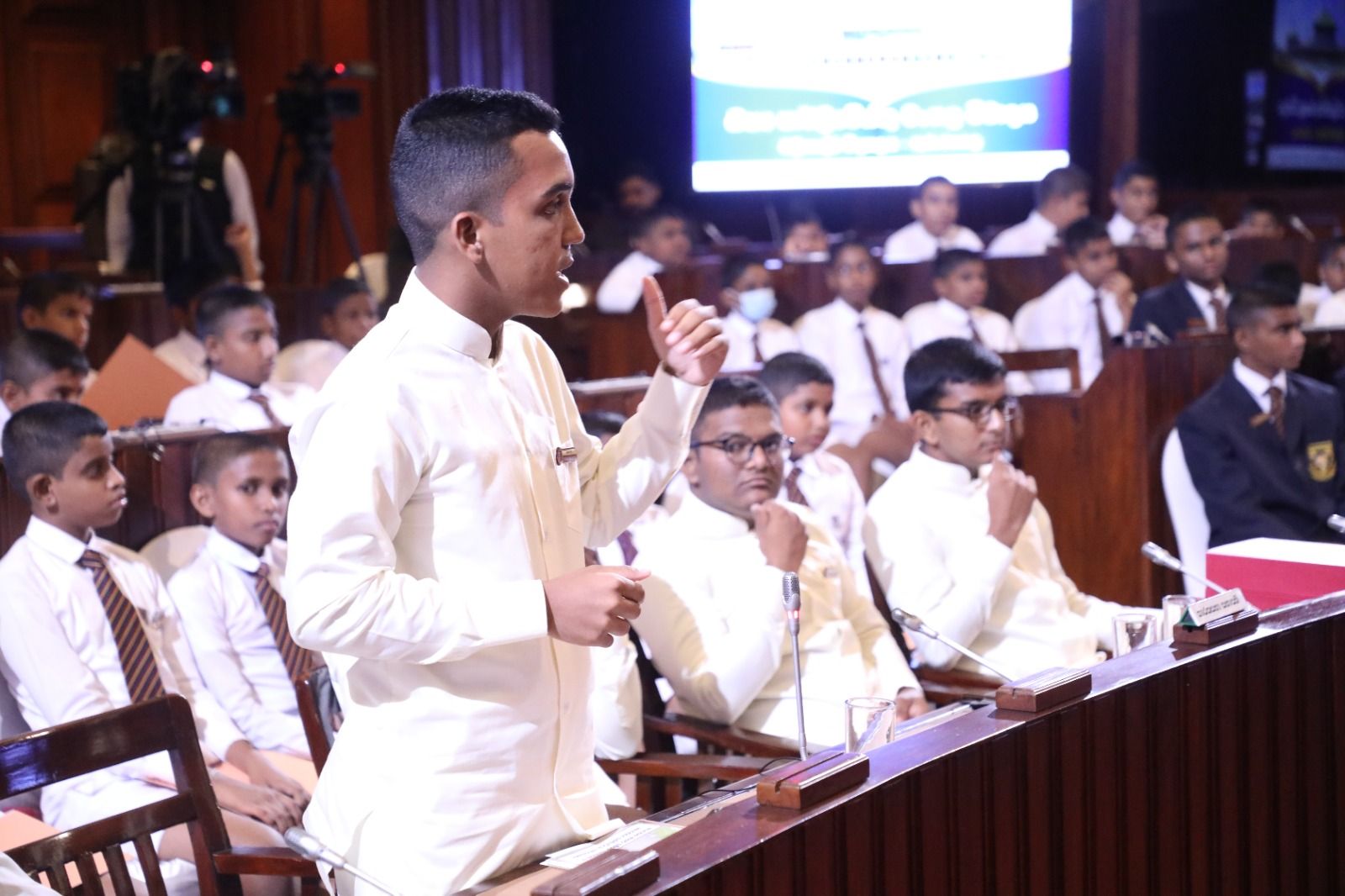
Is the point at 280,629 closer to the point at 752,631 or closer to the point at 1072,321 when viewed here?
the point at 752,631

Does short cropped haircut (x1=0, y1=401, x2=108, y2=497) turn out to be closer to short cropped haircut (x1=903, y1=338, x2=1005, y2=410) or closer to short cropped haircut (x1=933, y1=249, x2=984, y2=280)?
short cropped haircut (x1=903, y1=338, x2=1005, y2=410)

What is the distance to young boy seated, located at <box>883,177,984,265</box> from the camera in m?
7.41

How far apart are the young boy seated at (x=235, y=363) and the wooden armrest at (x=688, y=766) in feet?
6.55

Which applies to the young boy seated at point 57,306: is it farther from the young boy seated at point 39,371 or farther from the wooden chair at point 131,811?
the wooden chair at point 131,811

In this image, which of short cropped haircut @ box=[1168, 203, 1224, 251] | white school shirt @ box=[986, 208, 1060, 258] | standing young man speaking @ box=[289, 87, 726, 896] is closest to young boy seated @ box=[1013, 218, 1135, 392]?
short cropped haircut @ box=[1168, 203, 1224, 251]

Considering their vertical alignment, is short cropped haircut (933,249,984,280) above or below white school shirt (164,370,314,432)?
above

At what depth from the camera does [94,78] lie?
830cm

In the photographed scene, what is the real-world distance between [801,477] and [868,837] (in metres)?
2.69

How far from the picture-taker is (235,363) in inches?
165

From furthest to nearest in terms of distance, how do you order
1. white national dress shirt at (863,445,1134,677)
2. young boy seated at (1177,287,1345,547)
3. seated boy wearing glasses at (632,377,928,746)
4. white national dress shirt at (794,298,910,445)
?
white national dress shirt at (794,298,910,445)
young boy seated at (1177,287,1345,547)
white national dress shirt at (863,445,1134,677)
seated boy wearing glasses at (632,377,928,746)

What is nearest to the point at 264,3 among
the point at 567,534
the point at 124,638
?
the point at 124,638

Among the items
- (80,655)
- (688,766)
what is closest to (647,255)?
(80,655)

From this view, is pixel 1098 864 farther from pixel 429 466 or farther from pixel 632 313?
pixel 632 313

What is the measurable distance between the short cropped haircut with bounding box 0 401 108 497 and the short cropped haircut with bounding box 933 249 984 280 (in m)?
3.89
